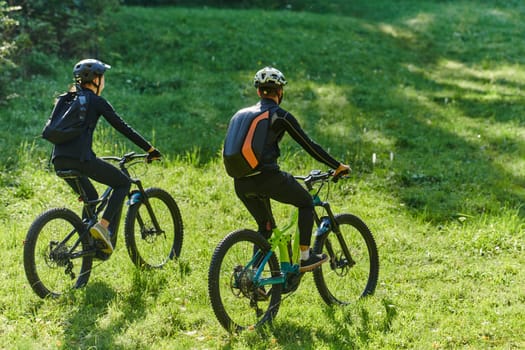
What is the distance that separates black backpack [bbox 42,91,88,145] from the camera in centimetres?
630

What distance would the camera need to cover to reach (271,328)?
619cm

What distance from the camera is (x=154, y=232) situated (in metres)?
7.32

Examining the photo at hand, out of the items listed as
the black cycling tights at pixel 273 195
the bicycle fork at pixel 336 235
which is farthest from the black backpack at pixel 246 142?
the bicycle fork at pixel 336 235

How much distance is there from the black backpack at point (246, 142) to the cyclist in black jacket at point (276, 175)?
0.41ft

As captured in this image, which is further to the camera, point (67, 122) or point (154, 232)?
point (154, 232)

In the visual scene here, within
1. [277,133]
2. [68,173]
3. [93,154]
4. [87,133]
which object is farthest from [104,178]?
[277,133]

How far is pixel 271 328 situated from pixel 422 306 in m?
1.74

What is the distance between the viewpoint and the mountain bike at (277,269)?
5.87 m

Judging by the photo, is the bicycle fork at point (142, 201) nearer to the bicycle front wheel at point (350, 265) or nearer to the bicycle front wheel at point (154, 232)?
the bicycle front wheel at point (154, 232)

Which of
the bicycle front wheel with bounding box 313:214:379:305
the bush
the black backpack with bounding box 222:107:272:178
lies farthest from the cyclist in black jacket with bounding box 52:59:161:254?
the bush

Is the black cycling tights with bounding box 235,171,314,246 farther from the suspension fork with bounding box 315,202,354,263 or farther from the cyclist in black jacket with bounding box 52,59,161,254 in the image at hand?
the cyclist in black jacket with bounding box 52,59,161,254

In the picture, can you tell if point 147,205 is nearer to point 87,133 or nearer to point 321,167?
point 87,133

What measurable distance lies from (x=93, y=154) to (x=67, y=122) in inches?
18.1

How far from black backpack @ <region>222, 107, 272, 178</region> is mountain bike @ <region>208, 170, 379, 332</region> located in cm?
60
